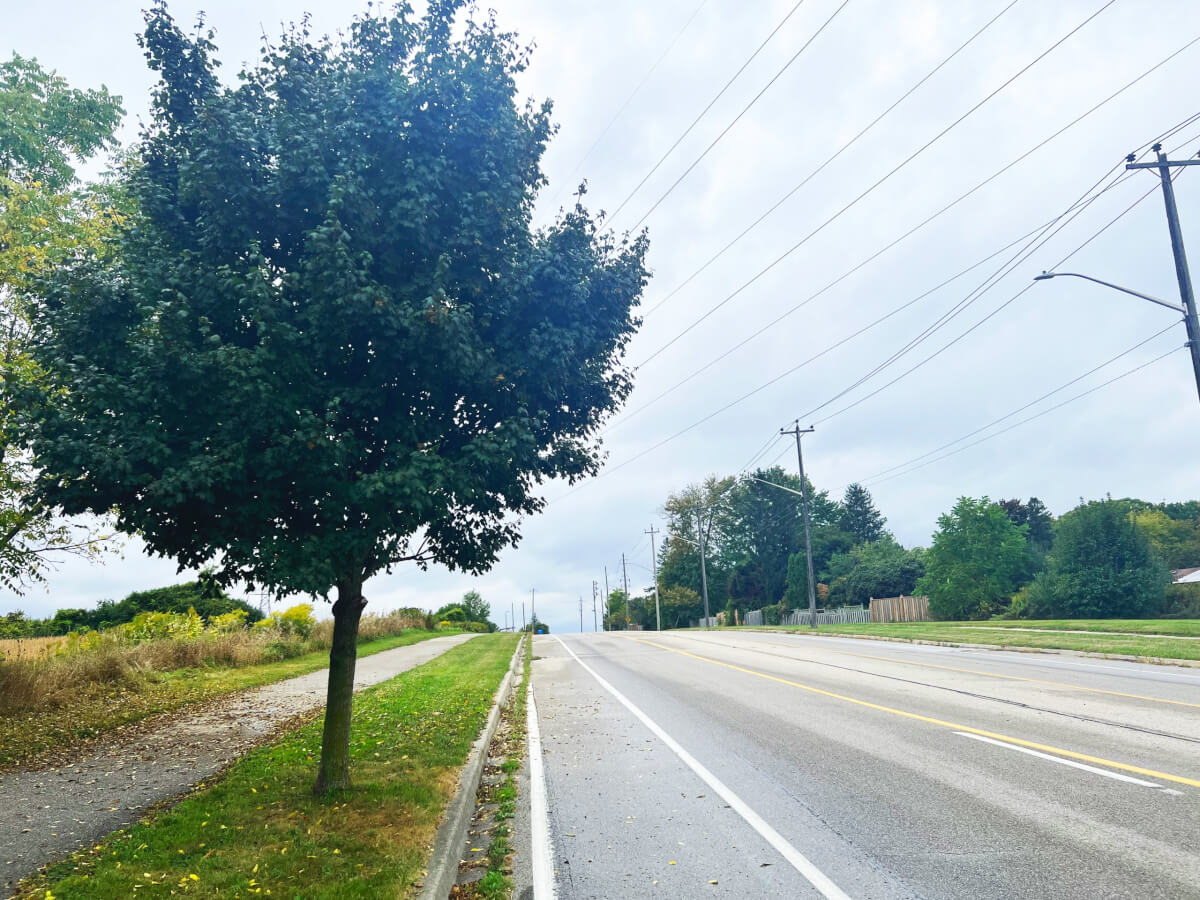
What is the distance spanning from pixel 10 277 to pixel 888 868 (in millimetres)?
13757

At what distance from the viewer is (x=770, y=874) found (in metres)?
4.92

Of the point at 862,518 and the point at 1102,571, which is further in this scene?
the point at 862,518

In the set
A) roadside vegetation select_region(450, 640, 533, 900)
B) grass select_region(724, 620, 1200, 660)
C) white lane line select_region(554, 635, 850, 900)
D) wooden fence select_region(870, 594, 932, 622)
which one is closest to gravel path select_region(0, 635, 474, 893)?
roadside vegetation select_region(450, 640, 533, 900)

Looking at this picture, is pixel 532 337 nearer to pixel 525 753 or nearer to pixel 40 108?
pixel 525 753

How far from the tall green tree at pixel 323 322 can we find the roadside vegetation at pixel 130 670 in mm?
6087

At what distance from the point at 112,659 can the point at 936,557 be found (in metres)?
42.4

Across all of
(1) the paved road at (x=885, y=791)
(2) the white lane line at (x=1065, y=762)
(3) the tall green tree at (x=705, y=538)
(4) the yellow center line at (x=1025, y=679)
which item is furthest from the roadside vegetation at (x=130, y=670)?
(3) the tall green tree at (x=705, y=538)

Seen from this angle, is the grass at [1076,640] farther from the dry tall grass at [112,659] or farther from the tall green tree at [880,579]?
the tall green tree at [880,579]

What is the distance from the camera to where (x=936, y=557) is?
45.5 meters

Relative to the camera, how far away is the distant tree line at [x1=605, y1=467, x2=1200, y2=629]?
35688mm

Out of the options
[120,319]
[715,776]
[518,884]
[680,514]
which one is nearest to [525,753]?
[715,776]

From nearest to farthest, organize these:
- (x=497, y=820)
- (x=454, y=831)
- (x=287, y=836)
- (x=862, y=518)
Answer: (x=287, y=836) < (x=454, y=831) < (x=497, y=820) < (x=862, y=518)

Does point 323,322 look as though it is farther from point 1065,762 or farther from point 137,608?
point 137,608

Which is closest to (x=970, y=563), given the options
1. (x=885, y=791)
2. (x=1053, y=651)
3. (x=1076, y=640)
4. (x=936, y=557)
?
(x=936, y=557)
